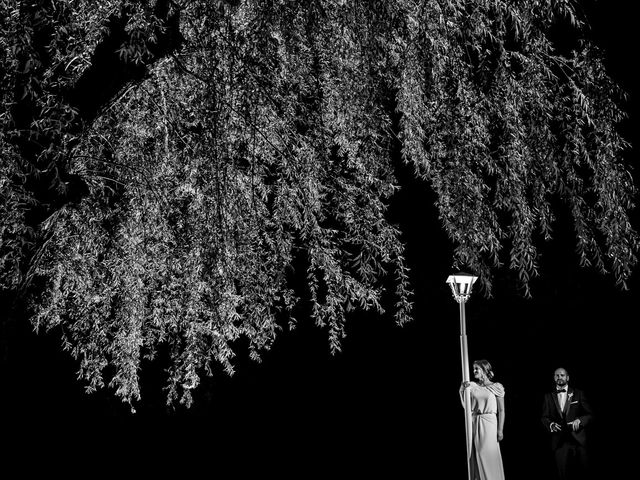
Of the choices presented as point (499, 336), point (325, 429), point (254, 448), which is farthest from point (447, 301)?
point (254, 448)

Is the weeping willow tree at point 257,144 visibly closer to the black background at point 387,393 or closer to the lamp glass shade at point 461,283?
the lamp glass shade at point 461,283

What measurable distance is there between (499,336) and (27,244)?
12.9 metres

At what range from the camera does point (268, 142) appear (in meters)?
4.40

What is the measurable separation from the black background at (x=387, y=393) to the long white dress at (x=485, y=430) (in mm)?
5512

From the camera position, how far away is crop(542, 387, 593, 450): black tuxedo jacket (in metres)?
8.23

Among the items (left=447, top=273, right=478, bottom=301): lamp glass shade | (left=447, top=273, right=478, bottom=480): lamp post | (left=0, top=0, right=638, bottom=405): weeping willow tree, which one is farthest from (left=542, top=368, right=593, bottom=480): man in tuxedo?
(left=0, top=0, right=638, bottom=405): weeping willow tree

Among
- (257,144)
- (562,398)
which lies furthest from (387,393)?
(257,144)

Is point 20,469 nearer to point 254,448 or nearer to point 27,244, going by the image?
Answer: point 254,448

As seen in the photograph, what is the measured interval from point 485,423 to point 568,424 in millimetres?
1001

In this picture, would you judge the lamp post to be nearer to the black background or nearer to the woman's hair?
the woman's hair

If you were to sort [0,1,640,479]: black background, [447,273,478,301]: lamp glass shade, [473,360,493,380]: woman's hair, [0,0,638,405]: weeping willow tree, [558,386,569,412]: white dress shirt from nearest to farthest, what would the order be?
[0,0,638,405]: weeping willow tree → [473,360,493,380]: woman's hair → [447,273,478,301]: lamp glass shade → [558,386,569,412]: white dress shirt → [0,1,640,479]: black background

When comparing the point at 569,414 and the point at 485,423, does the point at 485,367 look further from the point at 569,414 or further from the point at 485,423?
the point at 569,414

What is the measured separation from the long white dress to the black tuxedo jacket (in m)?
0.77

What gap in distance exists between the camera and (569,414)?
27.2 feet
